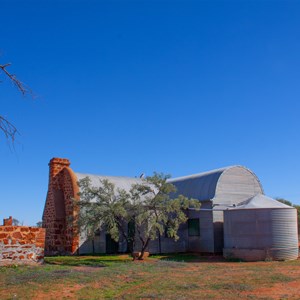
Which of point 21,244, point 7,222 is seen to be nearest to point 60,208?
point 7,222

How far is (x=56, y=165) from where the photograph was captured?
2770cm

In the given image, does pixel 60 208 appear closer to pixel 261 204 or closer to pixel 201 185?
pixel 201 185

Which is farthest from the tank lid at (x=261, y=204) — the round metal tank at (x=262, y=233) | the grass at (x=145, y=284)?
the grass at (x=145, y=284)

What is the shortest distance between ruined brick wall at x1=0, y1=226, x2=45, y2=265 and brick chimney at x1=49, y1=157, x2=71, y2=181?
9345 millimetres

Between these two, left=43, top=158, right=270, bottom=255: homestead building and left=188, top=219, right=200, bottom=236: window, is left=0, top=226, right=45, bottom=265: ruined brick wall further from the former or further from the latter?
left=188, top=219, right=200, bottom=236: window

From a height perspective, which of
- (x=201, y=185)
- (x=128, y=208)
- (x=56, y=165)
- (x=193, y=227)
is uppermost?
(x=56, y=165)

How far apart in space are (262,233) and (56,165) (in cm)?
1408

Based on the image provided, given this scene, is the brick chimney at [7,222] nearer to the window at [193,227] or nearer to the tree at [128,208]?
the tree at [128,208]

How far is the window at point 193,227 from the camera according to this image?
27297 mm

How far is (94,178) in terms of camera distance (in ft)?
93.5

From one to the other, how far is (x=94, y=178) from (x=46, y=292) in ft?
56.0

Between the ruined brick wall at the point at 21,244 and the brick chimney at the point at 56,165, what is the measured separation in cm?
934

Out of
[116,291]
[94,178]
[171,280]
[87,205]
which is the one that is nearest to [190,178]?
[94,178]

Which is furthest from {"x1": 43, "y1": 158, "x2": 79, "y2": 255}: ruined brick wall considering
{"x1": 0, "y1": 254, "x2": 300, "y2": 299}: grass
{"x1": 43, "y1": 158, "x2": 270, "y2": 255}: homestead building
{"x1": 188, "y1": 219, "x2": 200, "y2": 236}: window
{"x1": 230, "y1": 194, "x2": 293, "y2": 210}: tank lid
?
{"x1": 230, "y1": 194, "x2": 293, "y2": 210}: tank lid
